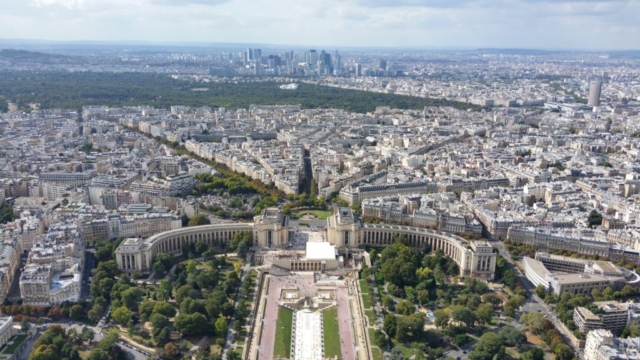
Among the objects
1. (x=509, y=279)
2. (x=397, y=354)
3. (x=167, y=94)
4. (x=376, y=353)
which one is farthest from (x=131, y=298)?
(x=167, y=94)

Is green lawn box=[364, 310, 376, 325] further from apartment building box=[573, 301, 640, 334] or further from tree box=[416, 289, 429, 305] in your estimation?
apartment building box=[573, 301, 640, 334]

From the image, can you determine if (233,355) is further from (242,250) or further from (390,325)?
(242,250)

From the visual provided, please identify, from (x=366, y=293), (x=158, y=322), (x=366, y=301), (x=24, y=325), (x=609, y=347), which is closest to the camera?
(x=609, y=347)

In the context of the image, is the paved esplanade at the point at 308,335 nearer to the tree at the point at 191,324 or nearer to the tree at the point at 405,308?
the tree at the point at 405,308

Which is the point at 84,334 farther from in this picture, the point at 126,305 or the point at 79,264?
the point at 79,264

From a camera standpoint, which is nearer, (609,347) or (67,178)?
(609,347)
